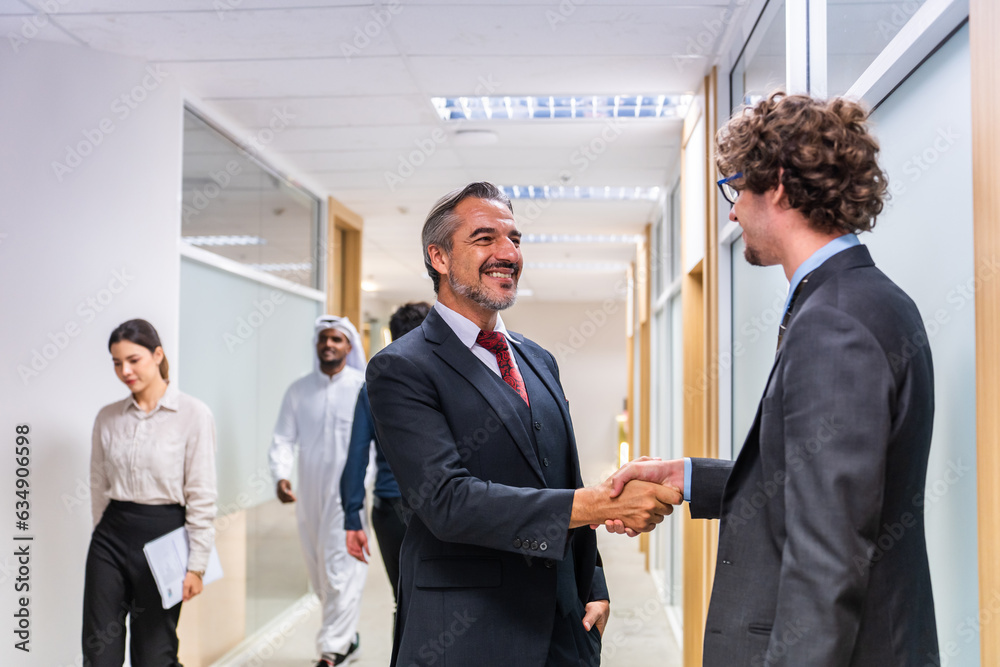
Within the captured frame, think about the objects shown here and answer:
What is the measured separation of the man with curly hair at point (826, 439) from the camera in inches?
39.9

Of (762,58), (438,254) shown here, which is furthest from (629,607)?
(438,254)

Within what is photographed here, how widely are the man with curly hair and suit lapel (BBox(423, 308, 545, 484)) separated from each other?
478 mm

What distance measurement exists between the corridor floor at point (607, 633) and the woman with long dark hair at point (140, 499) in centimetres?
155

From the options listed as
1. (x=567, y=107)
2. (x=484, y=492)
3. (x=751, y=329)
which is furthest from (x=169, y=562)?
(x=567, y=107)

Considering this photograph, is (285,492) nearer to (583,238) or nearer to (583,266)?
(583,238)

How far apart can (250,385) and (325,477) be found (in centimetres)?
74

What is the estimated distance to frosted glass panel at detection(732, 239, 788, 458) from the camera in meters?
2.52

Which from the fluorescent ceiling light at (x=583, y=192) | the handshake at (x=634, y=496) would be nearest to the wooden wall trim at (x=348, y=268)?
the fluorescent ceiling light at (x=583, y=192)

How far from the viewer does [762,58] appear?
8.61 feet

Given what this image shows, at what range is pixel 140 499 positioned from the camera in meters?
2.76

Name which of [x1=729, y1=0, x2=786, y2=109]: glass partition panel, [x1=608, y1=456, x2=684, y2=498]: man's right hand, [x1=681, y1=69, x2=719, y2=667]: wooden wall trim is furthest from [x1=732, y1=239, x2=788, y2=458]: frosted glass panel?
[x1=608, y1=456, x2=684, y2=498]: man's right hand

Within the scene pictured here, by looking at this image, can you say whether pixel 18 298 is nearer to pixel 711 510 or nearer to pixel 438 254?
pixel 438 254

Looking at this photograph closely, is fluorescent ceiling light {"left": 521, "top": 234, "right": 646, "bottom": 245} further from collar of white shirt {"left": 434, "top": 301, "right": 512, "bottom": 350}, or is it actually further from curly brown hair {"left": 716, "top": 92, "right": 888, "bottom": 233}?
curly brown hair {"left": 716, "top": 92, "right": 888, "bottom": 233}

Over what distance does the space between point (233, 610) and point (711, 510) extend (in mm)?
3477
